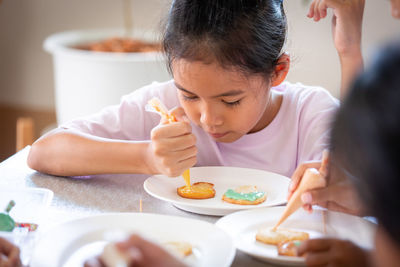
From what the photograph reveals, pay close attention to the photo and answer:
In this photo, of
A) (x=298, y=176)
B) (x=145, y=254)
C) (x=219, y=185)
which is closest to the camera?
(x=145, y=254)

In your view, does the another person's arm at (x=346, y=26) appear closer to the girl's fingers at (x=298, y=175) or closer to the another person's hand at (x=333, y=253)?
the girl's fingers at (x=298, y=175)

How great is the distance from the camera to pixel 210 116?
113 cm

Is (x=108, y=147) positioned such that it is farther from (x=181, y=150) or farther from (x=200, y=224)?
(x=200, y=224)

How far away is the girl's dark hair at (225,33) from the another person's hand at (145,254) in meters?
0.52

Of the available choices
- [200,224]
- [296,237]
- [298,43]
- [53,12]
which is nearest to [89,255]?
[200,224]

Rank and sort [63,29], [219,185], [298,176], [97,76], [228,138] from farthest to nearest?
1. [63,29]
2. [97,76]
3. [228,138]
4. [219,185]
5. [298,176]

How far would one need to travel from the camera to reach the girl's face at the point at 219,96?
1.11 m

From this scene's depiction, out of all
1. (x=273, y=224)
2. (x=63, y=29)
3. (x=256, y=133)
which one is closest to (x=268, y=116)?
(x=256, y=133)

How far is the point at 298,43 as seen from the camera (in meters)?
2.76

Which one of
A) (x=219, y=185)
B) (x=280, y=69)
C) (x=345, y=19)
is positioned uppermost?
(x=345, y=19)

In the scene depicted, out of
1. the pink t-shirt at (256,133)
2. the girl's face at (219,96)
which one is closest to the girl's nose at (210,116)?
the girl's face at (219,96)

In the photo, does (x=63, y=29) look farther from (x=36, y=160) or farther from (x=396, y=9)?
(x=396, y=9)

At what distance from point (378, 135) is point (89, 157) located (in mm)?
811

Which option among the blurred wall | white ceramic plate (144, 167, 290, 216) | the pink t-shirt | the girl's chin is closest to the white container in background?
the blurred wall
